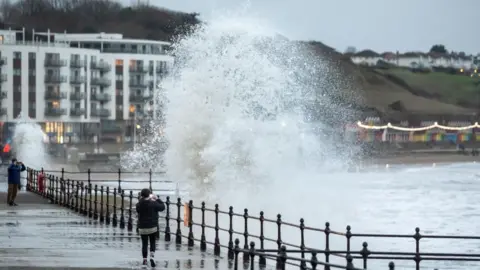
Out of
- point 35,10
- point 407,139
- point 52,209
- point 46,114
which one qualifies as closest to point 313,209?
point 52,209

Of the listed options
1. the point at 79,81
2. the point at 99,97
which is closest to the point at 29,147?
the point at 79,81

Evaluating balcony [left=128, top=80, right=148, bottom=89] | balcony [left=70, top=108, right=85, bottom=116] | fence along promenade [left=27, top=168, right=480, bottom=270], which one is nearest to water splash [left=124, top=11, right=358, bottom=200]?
fence along promenade [left=27, top=168, right=480, bottom=270]

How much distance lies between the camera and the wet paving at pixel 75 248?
24.3 meters

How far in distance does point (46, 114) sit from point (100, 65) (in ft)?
37.4

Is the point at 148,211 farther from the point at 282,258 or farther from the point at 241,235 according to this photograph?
the point at 241,235

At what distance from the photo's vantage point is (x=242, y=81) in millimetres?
42719

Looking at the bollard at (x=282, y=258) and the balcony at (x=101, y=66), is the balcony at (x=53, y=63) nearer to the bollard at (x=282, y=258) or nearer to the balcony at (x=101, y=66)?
the balcony at (x=101, y=66)

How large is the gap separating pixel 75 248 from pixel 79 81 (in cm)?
11751

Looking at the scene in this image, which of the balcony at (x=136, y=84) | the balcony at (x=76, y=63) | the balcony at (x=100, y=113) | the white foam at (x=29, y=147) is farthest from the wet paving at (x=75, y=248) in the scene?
the balcony at (x=136, y=84)

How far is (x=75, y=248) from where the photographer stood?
27609mm

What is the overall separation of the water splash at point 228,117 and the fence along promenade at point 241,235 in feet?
4.65

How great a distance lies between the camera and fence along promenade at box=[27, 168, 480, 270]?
2148 centimetres

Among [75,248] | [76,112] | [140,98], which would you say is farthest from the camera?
[140,98]

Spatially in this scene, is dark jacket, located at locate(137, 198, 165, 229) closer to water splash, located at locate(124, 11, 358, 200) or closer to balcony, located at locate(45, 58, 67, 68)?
water splash, located at locate(124, 11, 358, 200)
